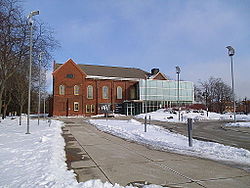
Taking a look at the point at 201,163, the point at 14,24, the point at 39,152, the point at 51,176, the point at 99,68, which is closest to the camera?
the point at 51,176

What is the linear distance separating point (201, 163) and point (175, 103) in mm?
49831

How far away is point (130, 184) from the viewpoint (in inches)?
200

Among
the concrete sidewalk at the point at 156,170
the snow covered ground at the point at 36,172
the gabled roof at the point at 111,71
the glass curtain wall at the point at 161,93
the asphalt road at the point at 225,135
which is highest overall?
the gabled roof at the point at 111,71

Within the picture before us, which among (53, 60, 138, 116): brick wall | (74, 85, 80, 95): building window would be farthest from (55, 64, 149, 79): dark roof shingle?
(74, 85, 80, 95): building window

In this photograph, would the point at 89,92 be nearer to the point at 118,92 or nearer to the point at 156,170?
the point at 118,92

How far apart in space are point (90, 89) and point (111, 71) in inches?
372

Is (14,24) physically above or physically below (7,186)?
above

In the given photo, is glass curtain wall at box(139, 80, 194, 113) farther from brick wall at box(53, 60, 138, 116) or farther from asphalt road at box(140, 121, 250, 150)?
asphalt road at box(140, 121, 250, 150)

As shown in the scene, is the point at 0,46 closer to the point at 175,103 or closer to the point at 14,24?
the point at 14,24

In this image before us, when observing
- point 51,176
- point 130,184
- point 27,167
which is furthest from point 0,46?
point 130,184

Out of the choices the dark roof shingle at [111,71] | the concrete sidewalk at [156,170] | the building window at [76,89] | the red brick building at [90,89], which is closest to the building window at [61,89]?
the red brick building at [90,89]

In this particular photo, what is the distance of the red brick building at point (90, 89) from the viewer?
166 feet

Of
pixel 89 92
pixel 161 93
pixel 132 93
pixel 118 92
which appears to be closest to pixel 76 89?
pixel 89 92

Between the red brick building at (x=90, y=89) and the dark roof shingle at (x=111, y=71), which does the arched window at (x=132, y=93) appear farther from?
the dark roof shingle at (x=111, y=71)
